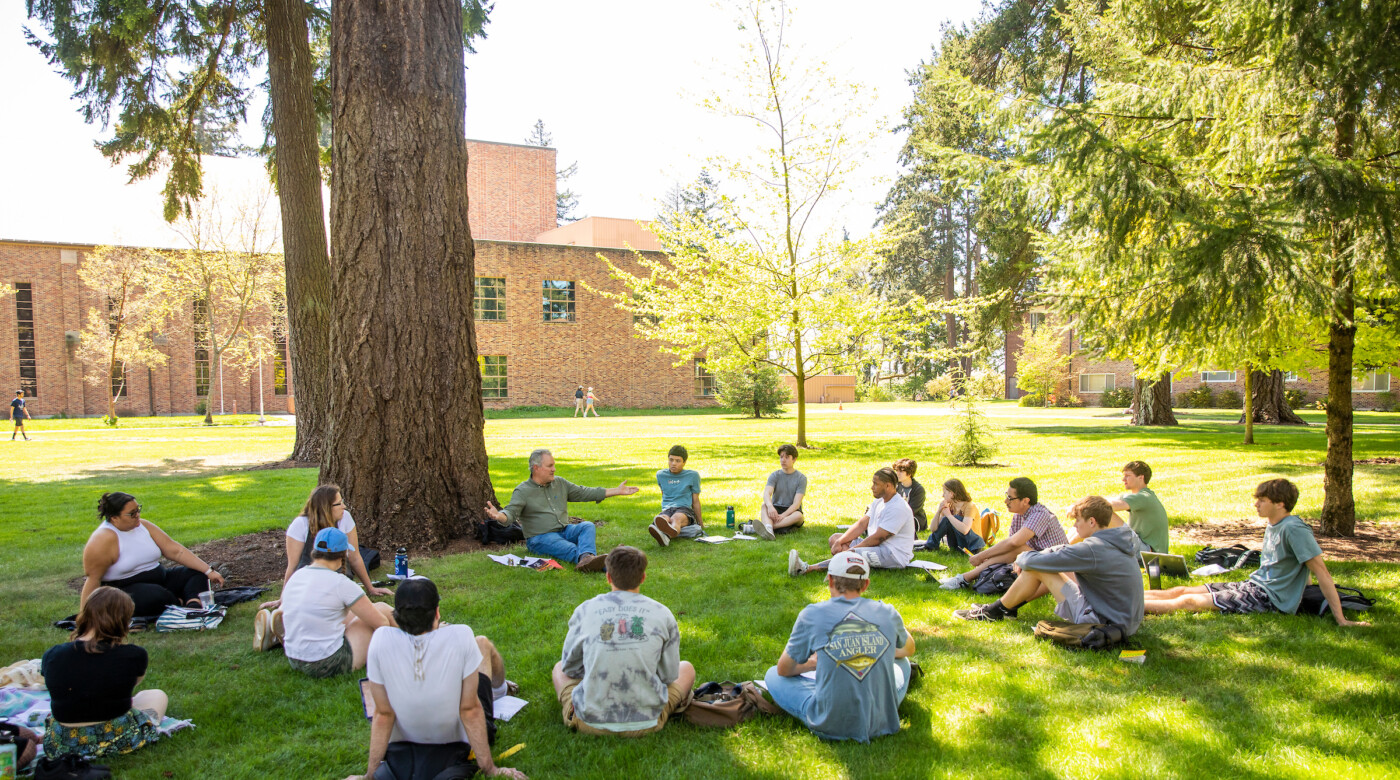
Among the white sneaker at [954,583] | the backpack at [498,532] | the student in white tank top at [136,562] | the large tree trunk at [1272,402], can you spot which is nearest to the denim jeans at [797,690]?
the white sneaker at [954,583]

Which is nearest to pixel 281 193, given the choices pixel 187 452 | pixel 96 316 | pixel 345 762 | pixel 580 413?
pixel 187 452

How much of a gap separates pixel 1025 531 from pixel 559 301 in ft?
128

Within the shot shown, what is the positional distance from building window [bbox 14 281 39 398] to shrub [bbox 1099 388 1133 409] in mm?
57921

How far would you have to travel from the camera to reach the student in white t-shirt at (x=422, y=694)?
11.5 ft

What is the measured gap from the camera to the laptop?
Result: 6754 millimetres

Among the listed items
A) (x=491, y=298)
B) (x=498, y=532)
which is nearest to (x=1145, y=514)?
(x=498, y=532)

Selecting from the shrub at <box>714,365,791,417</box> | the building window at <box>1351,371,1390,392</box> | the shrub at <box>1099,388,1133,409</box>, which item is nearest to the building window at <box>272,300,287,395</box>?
the shrub at <box>714,365,791,417</box>

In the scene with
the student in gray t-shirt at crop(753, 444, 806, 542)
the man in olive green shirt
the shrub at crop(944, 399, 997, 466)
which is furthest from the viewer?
the shrub at crop(944, 399, 997, 466)

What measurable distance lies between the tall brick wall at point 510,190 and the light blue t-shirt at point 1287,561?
168 ft

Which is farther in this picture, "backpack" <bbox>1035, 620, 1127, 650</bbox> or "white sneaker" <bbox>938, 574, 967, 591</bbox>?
"white sneaker" <bbox>938, 574, 967, 591</bbox>

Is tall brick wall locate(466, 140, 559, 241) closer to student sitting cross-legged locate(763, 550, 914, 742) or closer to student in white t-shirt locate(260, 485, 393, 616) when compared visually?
student in white t-shirt locate(260, 485, 393, 616)

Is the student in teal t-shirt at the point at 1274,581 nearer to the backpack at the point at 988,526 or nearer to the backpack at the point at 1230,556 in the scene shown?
the backpack at the point at 1230,556

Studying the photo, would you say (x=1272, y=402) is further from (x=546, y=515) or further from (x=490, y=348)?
(x=490, y=348)

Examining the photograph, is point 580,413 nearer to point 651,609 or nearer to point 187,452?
point 187,452
